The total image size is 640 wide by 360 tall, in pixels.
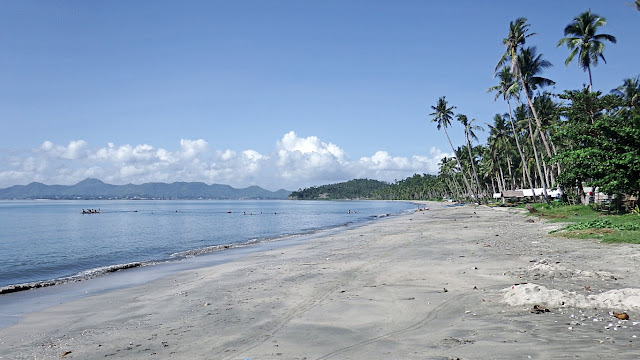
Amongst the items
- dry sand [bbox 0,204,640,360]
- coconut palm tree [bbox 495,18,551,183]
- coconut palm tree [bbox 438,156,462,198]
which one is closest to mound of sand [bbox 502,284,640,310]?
dry sand [bbox 0,204,640,360]

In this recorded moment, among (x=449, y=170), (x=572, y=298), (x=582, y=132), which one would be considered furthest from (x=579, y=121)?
(x=449, y=170)

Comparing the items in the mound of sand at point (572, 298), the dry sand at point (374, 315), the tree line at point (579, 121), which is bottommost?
the dry sand at point (374, 315)

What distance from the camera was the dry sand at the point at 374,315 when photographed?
19.7ft

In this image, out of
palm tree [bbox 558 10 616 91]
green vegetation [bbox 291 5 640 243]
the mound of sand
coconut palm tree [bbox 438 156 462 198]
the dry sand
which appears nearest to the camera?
the dry sand

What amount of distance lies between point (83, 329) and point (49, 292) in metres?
7.16

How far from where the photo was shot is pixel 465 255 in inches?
606

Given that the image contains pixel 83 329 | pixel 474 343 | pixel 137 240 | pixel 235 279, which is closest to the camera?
pixel 474 343

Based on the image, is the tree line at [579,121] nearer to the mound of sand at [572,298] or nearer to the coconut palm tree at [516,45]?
the coconut palm tree at [516,45]

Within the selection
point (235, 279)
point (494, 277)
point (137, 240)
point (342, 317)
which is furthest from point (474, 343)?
point (137, 240)

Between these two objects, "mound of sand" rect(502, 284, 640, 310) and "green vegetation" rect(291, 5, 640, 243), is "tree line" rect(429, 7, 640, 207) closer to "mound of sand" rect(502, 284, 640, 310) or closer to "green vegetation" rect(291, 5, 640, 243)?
"green vegetation" rect(291, 5, 640, 243)

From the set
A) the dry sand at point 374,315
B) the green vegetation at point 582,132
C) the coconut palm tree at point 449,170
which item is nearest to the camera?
the dry sand at point 374,315

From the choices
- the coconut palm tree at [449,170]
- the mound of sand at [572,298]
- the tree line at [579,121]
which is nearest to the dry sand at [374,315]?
the mound of sand at [572,298]

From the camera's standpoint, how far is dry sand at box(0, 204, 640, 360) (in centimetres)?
601

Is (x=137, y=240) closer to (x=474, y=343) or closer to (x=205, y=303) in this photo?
(x=205, y=303)
